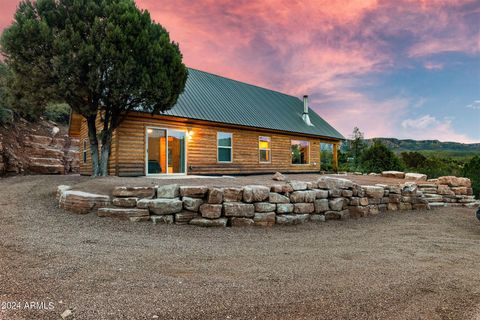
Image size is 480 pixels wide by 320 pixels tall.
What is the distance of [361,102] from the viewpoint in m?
17.1

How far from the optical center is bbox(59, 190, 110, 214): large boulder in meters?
5.29

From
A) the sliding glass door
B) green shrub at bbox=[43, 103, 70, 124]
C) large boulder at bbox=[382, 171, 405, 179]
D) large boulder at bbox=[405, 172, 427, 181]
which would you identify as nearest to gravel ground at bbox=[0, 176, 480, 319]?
Answer: the sliding glass door

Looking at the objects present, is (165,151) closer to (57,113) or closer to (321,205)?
(321,205)

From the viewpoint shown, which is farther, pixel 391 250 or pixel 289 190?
pixel 289 190

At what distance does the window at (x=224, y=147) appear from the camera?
1330 cm

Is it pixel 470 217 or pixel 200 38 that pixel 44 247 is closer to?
pixel 470 217

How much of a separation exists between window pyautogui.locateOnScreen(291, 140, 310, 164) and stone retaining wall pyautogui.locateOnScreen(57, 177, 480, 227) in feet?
34.0

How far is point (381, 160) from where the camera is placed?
54.7ft

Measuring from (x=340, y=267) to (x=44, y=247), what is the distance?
3999 millimetres

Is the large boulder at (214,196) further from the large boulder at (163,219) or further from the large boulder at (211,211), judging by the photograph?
the large boulder at (163,219)

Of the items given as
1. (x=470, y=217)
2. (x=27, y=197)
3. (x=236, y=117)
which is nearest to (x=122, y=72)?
(x=27, y=197)

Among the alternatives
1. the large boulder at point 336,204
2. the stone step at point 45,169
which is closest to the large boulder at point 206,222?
the large boulder at point 336,204

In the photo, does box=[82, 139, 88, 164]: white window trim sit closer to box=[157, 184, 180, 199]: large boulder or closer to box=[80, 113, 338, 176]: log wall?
box=[80, 113, 338, 176]: log wall

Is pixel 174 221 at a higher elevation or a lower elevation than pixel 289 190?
lower
